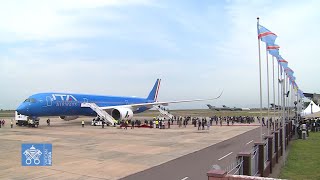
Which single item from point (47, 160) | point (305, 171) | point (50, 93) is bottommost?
point (305, 171)

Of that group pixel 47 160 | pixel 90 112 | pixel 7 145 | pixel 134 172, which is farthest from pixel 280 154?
pixel 90 112

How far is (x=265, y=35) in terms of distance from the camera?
54.9 feet

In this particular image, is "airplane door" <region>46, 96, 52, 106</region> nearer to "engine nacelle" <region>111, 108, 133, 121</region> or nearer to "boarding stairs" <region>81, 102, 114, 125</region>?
"boarding stairs" <region>81, 102, 114, 125</region>

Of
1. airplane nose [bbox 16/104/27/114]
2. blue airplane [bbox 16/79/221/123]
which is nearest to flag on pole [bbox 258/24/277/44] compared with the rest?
blue airplane [bbox 16/79/221/123]

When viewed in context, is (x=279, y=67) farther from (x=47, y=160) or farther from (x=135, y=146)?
(x=47, y=160)

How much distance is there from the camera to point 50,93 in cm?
4178

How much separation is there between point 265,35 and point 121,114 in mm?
32665

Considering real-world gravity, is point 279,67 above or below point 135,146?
above

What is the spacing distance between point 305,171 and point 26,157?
1076 cm

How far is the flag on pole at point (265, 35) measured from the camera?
16672 mm

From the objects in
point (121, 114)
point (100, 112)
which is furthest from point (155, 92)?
point (100, 112)

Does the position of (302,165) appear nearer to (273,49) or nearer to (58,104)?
(273,49)

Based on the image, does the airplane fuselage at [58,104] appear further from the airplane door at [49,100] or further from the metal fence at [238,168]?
the metal fence at [238,168]

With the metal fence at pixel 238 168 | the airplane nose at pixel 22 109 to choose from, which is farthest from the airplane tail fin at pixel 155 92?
the metal fence at pixel 238 168
